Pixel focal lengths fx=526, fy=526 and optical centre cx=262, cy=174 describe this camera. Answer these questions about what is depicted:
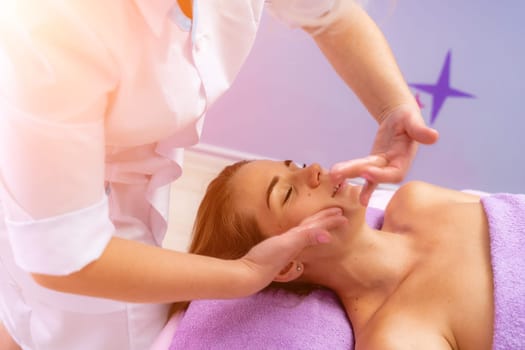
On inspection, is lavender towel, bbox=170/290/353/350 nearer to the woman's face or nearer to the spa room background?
the woman's face

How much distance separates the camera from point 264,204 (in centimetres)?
111

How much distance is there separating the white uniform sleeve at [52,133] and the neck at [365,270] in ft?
1.89

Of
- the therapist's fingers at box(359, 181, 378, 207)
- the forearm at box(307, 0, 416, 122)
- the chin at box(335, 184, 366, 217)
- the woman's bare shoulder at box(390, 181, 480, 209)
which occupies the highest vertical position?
the forearm at box(307, 0, 416, 122)

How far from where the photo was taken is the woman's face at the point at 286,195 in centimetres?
106

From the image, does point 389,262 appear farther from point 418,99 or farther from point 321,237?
point 418,99

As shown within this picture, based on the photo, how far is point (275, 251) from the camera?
3.12 ft

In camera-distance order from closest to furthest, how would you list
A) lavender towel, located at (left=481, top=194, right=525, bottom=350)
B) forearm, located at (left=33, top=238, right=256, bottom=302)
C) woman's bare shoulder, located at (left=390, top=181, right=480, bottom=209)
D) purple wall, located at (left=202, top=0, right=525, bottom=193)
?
forearm, located at (left=33, top=238, right=256, bottom=302) → lavender towel, located at (left=481, top=194, right=525, bottom=350) → woman's bare shoulder, located at (left=390, top=181, right=480, bottom=209) → purple wall, located at (left=202, top=0, right=525, bottom=193)

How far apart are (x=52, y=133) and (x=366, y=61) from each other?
27.2 inches

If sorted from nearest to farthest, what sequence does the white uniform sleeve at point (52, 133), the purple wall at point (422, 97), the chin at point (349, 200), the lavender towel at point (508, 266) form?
the white uniform sleeve at point (52, 133), the lavender towel at point (508, 266), the chin at point (349, 200), the purple wall at point (422, 97)

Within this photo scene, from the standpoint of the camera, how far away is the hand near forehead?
3.06 feet

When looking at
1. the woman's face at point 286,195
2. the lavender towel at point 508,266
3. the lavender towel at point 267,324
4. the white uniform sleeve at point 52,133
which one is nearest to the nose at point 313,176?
the woman's face at point 286,195

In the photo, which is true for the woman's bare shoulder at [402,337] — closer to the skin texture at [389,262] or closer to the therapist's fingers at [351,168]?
the skin texture at [389,262]

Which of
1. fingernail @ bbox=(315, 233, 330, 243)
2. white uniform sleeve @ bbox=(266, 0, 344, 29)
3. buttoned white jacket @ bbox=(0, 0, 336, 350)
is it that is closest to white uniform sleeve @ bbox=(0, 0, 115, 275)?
buttoned white jacket @ bbox=(0, 0, 336, 350)

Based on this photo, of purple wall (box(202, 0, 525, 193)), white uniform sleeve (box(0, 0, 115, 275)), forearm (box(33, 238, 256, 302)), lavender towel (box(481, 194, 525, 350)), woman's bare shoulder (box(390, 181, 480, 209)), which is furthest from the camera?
purple wall (box(202, 0, 525, 193))
